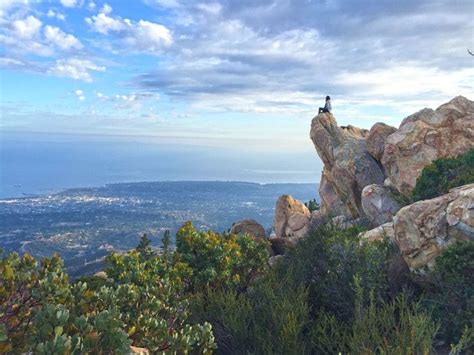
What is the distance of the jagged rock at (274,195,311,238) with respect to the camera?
2925 centimetres

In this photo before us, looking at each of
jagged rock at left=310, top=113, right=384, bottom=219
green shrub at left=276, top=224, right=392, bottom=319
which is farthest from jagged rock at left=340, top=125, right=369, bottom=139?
green shrub at left=276, top=224, right=392, bottom=319

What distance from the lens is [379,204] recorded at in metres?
21.3

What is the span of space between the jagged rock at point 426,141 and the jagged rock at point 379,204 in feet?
2.91

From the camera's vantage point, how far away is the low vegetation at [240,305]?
227 inches

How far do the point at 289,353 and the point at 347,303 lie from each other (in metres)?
2.73

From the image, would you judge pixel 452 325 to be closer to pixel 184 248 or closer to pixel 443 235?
pixel 443 235

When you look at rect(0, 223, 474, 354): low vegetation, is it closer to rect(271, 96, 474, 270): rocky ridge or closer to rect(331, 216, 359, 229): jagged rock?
rect(271, 96, 474, 270): rocky ridge

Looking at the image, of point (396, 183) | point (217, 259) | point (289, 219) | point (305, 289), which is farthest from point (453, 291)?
point (289, 219)

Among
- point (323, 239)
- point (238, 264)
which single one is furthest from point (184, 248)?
point (323, 239)

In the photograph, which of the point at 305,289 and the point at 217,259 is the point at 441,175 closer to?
the point at 305,289

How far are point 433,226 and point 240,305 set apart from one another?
19.4ft

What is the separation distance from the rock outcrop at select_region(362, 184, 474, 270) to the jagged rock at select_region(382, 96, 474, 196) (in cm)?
953

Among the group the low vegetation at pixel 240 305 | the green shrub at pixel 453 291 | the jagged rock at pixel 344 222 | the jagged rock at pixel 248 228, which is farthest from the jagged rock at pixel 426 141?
the green shrub at pixel 453 291

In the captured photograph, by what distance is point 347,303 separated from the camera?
1017 centimetres
